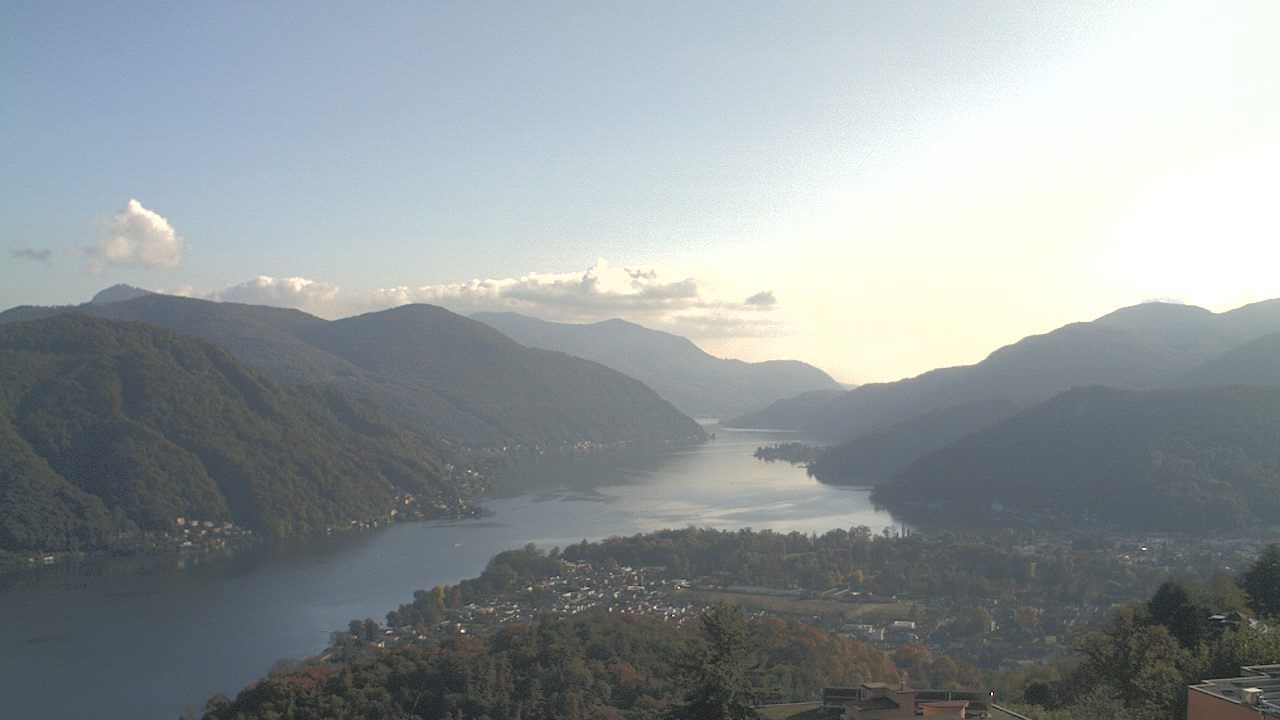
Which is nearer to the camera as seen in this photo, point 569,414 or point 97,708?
point 97,708

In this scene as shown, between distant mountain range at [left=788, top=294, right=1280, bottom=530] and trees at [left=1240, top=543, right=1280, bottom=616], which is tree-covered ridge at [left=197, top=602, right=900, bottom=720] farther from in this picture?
distant mountain range at [left=788, top=294, right=1280, bottom=530]

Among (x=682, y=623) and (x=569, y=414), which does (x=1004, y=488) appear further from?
(x=569, y=414)

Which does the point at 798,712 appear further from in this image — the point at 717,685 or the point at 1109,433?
the point at 1109,433

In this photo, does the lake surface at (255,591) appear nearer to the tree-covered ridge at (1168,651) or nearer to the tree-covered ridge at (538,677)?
the tree-covered ridge at (538,677)

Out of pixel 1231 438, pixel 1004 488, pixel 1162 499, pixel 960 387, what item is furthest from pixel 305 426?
pixel 960 387

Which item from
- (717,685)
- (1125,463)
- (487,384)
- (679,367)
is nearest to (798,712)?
(717,685)

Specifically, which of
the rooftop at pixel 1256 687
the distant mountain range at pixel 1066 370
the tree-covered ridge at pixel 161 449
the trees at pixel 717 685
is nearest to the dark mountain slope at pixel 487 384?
the tree-covered ridge at pixel 161 449

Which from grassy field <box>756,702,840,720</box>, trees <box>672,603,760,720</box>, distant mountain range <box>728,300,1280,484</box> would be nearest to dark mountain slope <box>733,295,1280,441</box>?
distant mountain range <box>728,300,1280,484</box>
